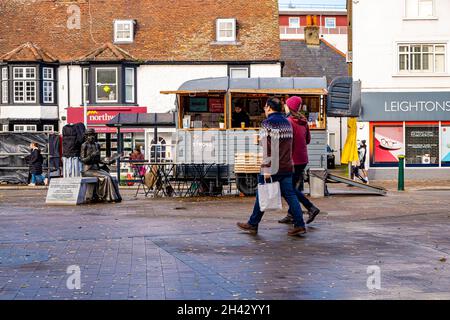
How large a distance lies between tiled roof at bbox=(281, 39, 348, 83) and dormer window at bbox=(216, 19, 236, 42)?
1561cm

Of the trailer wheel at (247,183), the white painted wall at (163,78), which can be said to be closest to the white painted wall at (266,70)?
the white painted wall at (163,78)

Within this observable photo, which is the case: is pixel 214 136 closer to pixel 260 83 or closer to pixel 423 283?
pixel 260 83

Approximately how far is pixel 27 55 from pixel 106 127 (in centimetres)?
545

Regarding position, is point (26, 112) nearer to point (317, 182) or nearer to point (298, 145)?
point (317, 182)

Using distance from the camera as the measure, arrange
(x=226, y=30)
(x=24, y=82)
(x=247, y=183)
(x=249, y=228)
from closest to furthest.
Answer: (x=249, y=228) < (x=247, y=183) < (x=24, y=82) < (x=226, y=30)

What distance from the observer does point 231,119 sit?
77.6ft

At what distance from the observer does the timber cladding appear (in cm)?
4612

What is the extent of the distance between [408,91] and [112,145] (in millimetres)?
16028

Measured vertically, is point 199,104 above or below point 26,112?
below

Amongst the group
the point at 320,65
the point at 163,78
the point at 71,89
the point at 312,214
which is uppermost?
the point at 320,65

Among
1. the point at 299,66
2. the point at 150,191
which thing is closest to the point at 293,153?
the point at 150,191

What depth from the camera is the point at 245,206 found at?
756 inches

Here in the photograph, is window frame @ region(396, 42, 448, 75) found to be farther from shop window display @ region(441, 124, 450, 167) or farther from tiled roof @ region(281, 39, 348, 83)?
tiled roof @ region(281, 39, 348, 83)

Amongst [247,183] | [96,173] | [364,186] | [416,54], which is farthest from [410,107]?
[96,173]
